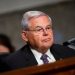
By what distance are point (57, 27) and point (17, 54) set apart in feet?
0.82

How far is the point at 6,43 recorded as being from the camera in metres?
1.17

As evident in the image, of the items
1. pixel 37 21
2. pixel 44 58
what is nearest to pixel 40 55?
pixel 44 58

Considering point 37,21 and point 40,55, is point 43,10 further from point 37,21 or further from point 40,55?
point 40,55

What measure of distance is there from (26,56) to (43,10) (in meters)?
0.24

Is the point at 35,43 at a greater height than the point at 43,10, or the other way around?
the point at 43,10

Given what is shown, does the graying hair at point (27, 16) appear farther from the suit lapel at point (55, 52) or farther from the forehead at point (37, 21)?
the suit lapel at point (55, 52)

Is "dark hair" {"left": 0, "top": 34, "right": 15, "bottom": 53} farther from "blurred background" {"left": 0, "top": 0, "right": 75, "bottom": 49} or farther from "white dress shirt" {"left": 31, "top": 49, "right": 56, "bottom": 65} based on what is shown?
"white dress shirt" {"left": 31, "top": 49, "right": 56, "bottom": 65}

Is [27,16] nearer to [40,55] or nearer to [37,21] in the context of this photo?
[37,21]

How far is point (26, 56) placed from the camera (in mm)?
1129

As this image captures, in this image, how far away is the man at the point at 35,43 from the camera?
1.11m

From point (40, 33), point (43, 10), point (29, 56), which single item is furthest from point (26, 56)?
point (43, 10)

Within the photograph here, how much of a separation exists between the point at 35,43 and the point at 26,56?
0.24ft

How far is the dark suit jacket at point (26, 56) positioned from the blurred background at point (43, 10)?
0.03 m

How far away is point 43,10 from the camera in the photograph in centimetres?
119
